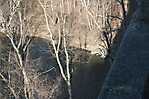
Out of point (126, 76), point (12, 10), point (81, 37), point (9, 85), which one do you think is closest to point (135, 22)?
point (126, 76)

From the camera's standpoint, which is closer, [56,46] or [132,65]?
[132,65]

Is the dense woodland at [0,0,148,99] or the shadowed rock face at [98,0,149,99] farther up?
the shadowed rock face at [98,0,149,99]

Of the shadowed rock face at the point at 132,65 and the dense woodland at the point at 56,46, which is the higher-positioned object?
the shadowed rock face at the point at 132,65

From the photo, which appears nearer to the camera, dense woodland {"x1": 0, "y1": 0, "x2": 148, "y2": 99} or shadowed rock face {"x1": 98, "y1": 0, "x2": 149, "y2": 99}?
shadowed rock face {"x1": 98, "y1": 0, "x2": 149, "y2": 99}

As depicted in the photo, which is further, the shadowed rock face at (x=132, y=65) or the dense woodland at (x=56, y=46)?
the dense woodland at (x=56, y=46)

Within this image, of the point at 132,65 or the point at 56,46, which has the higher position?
the point at 132,65
